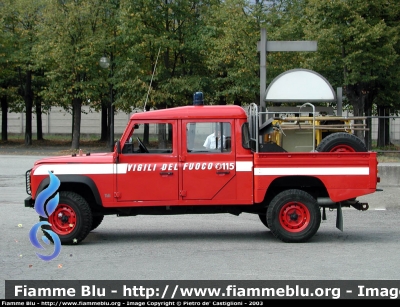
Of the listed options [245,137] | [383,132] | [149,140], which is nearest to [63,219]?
[149,140]

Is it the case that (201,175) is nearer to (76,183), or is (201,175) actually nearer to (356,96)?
(76,183)

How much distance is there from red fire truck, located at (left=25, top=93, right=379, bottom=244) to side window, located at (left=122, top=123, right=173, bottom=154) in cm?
2

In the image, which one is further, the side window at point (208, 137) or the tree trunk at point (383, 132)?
the tree trunk at point (383, 132)

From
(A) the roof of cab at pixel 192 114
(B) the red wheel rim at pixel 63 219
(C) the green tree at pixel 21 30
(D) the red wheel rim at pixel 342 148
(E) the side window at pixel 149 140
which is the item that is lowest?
(B) the red wheel rim at pixel 63 219

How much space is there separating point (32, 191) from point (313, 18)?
73.6ft

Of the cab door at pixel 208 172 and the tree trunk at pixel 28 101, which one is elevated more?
the tree trunk at pixel 28 101

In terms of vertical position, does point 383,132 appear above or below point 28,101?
below

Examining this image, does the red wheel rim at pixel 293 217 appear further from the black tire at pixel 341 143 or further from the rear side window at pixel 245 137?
the rear side window at pixel 245 137

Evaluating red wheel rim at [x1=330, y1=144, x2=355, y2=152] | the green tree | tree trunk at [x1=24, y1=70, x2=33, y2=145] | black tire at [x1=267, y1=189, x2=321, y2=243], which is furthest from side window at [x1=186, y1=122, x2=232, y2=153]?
tree trunk at [x1=24, y1=70, x2=33, y2=145]

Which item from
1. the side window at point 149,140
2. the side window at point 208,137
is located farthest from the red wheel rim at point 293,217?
the side window at point 149,140

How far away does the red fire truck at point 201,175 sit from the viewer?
9.86 meters

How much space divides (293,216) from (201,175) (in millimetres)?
1561

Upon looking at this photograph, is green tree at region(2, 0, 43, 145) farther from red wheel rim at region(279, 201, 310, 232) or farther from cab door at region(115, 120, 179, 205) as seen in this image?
red wheel rim at region(279, 201, 310, 232)

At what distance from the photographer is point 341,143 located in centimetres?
1002
